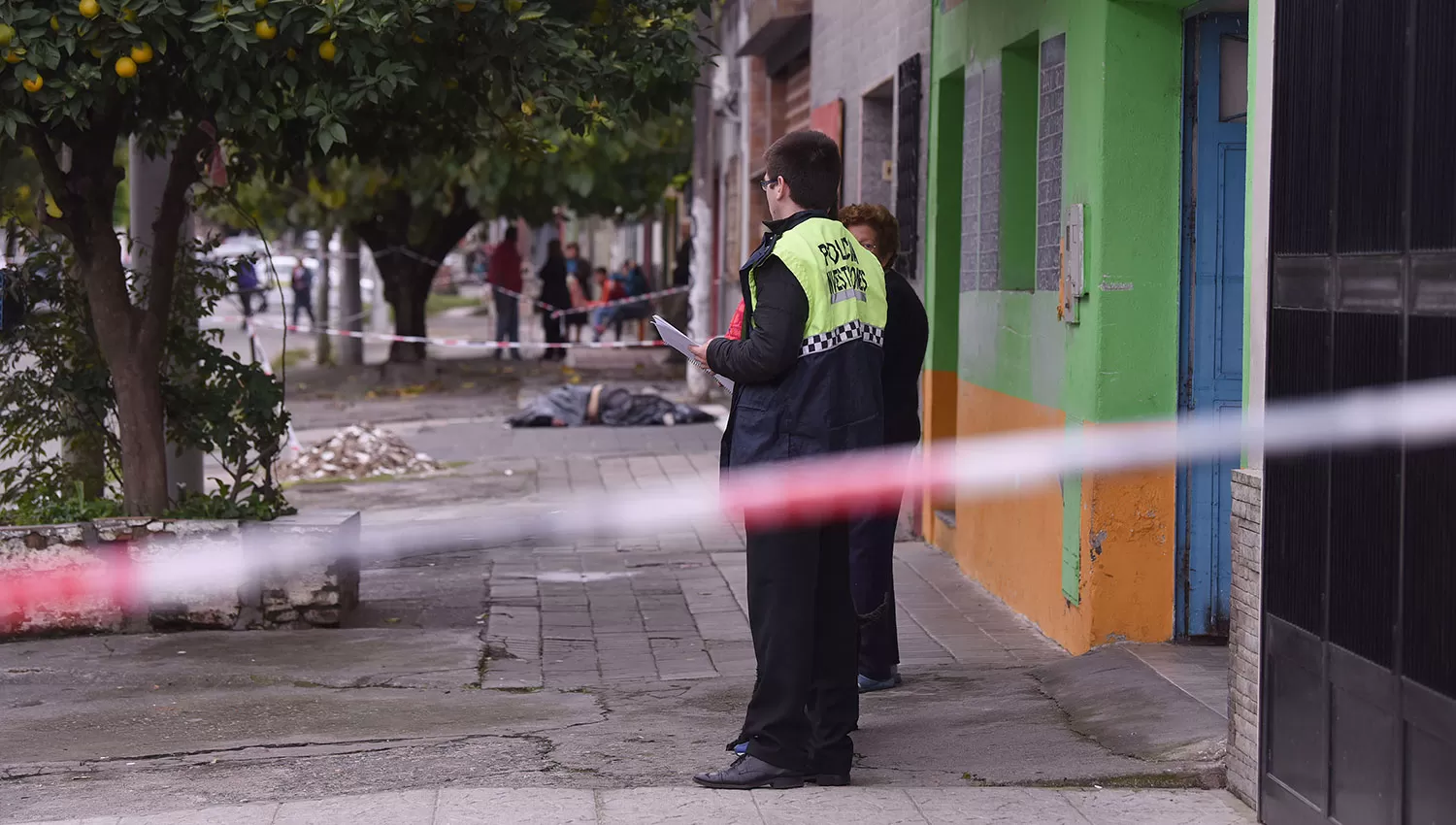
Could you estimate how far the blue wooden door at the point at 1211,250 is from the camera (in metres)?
7.18

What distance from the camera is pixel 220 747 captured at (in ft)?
19.8

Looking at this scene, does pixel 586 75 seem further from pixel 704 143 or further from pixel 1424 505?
pixel 704 143

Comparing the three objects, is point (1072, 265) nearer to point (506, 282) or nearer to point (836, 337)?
point (836, 337)

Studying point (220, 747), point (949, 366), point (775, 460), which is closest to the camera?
point (775, 460)

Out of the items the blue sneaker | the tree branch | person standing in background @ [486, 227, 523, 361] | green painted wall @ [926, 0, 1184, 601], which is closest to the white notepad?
the blue sneaker

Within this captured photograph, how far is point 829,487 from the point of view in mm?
5172

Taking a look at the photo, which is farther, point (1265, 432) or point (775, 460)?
point (775, 460)

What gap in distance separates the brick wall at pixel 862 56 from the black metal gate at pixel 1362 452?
19.5ft

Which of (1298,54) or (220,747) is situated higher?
Answer: (1298,54)

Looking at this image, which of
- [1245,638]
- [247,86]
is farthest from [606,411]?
[1245,638]

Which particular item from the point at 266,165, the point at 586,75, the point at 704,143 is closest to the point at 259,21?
the point at 586,75

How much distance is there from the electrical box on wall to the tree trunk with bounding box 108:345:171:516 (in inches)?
156

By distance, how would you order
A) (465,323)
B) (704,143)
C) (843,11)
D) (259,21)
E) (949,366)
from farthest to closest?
1. (465,323)
2. (704,143)
3. (843,11)
4. (949,366)
5. (259,21)

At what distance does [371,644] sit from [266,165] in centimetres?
268
